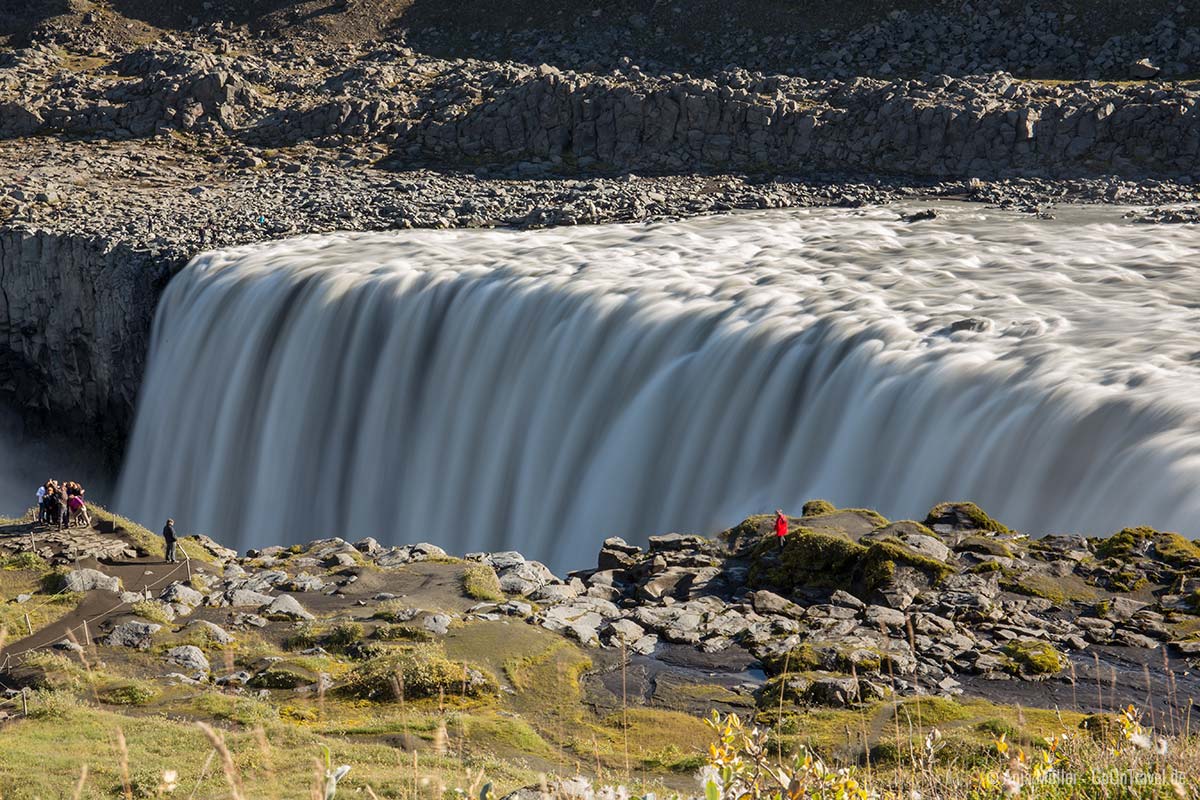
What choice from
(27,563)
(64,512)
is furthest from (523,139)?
(27,563)

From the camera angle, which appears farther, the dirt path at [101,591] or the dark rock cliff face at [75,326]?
the dark rock cliff face at [75,326]

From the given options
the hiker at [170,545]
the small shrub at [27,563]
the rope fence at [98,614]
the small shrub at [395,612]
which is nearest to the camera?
the rope fence at [98,614]

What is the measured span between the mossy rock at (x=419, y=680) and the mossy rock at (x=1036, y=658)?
6437 mm

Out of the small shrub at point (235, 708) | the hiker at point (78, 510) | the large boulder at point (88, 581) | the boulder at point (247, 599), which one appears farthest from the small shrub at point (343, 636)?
the hiker at point (78, 510)

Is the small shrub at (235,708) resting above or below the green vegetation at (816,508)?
below

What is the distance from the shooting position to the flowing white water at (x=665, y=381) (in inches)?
848

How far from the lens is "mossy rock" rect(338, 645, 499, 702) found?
50.0 feet

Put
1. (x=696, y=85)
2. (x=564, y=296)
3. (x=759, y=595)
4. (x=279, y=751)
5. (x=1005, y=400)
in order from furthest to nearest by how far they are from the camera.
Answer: (x=696, y=85)
(x=564, y=296)
(x=1005, y=400)
(x=759, y=595)
(x=279, y=751)

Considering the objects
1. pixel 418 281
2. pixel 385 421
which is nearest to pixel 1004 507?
pixel 385 421

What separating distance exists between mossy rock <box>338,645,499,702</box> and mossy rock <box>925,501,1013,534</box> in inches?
314

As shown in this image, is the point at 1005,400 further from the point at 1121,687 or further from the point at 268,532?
the point at 268,532

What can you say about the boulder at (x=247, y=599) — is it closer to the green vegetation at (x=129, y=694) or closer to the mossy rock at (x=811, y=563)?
the green vegetation at (x=129, y=694)

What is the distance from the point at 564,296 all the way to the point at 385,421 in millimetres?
5612

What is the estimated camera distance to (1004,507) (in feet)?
67.3
